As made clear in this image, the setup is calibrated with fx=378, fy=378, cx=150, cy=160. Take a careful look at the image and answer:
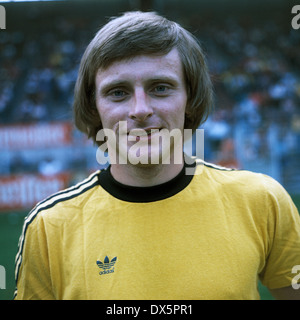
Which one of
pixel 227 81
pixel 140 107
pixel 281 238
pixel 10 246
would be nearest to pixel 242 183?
pixel 281 238

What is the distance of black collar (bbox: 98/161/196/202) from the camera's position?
5.24ft

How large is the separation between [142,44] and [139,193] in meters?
0.62

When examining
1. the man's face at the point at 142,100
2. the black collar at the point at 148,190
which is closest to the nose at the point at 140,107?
the man's face at the point at 142,100

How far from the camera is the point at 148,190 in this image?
1.60m

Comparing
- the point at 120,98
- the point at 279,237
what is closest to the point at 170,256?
the point at 279,237

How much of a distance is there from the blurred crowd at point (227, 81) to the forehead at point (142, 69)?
7681 mm

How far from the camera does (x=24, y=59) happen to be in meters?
14.8

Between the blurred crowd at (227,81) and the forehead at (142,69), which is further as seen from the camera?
the blurred crowd at (227,81)

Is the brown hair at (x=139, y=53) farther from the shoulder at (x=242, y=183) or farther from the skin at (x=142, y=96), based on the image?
the shoulder at (x=242, y=183)

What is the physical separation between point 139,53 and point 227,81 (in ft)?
40.4

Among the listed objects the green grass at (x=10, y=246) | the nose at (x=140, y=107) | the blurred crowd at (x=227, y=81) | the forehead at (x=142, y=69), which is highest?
the blurred crowd at (x=227, y=81)

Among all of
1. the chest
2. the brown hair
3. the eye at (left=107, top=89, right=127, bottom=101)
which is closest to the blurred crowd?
the brown hair

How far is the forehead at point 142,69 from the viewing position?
1.51 meters

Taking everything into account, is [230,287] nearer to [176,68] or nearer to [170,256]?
[170,256]
